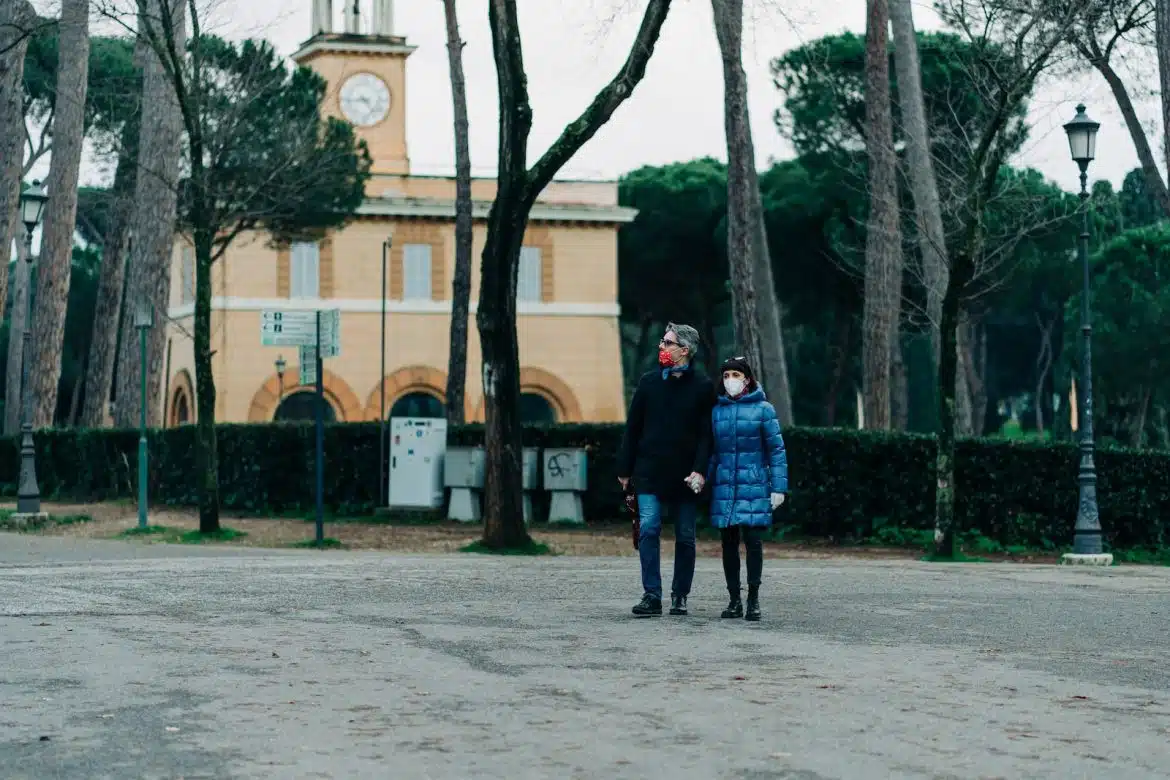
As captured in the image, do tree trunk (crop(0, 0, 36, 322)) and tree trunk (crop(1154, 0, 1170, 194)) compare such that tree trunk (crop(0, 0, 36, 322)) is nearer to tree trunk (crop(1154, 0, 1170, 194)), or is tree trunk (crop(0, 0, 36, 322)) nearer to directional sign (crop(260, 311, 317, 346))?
directional sign (crop(260, 311, 317, 346))

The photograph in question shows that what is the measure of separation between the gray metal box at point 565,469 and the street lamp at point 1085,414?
23.2 feet

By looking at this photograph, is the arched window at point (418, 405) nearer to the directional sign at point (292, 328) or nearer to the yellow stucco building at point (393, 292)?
the yellow stucco building at point (393, 292)

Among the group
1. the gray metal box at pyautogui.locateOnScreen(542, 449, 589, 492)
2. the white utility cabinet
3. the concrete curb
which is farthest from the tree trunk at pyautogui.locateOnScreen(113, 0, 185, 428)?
the concrete curb

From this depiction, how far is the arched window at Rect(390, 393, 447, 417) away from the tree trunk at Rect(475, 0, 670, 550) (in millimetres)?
37321

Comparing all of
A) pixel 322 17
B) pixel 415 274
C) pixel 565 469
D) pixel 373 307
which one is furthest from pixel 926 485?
pixel 322 17

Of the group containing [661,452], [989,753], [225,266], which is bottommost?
[989,753]

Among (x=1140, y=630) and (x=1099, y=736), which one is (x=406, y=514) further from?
(x=1099, y=736)

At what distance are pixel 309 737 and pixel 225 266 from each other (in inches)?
1958

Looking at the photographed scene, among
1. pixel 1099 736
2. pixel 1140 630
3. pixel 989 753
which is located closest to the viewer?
pixel 989 753

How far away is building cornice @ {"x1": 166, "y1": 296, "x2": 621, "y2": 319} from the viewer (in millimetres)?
56688

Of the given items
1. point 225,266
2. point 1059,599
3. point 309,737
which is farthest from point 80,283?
point 309,737

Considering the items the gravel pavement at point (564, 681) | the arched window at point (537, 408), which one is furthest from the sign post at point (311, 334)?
the arched window at point (537, 408)

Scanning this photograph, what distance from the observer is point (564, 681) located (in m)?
9.42

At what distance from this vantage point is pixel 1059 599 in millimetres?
15180
